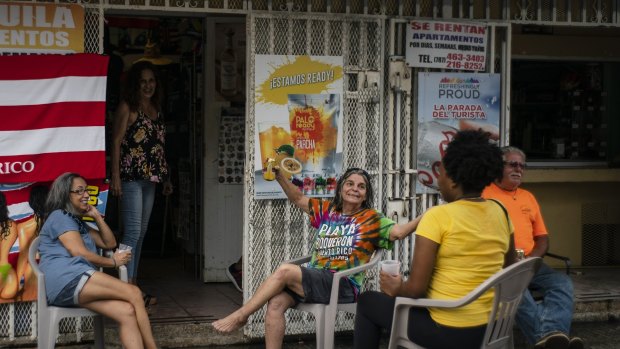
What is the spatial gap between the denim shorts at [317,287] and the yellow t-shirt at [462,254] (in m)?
1.04

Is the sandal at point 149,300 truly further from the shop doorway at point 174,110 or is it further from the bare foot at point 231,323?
the bare foot at point 231,323

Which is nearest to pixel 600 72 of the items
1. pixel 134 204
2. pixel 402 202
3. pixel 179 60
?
pixel 402 202

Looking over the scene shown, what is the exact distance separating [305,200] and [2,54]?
2.22 metres

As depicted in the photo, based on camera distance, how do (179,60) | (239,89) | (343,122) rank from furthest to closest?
1. (179,60)
2. (239,89)
3. (343,122)

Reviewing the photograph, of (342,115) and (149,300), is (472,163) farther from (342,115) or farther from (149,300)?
(149,300)

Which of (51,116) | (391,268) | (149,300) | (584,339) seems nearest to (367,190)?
(391,268)

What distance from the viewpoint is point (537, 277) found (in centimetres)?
649

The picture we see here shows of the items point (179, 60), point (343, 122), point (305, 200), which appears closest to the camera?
point (305, 200)

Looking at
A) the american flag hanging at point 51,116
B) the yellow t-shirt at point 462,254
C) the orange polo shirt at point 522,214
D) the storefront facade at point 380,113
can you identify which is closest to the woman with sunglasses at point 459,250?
the yellow t-shirt at point 462,254

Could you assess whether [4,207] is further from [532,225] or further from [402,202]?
[532,225]

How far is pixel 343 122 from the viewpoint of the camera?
7051 millimetres

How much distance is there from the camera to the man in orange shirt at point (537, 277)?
20.2 feet

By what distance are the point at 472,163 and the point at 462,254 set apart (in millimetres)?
450

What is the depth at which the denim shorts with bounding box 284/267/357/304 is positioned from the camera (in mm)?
5660
